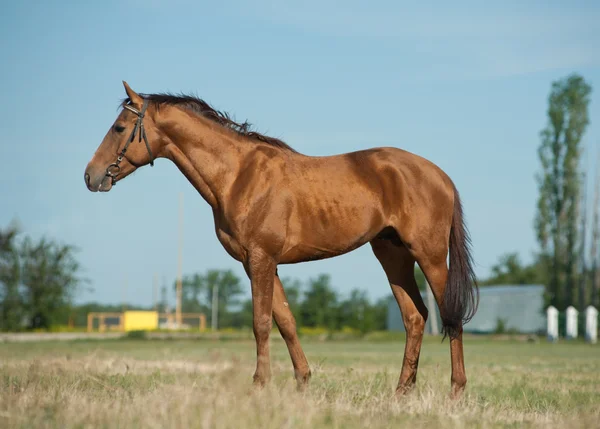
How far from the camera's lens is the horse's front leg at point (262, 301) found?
24.0 ft

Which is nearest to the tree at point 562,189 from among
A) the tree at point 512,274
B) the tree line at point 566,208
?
the tree line at point 566,208

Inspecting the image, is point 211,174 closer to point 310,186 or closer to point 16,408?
point 310,186

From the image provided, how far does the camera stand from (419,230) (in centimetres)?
813

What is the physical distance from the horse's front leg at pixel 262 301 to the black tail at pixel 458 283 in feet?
6.53

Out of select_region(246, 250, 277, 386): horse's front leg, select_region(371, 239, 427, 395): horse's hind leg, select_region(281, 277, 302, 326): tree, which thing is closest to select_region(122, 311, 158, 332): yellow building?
select_region(281, 277, 302, 326): tree

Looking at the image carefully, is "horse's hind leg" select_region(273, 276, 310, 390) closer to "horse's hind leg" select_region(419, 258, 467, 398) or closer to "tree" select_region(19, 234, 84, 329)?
"horse's hind leg" select_region(419, 258, 467, 398)

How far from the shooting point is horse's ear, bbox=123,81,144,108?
Result: 781 cm

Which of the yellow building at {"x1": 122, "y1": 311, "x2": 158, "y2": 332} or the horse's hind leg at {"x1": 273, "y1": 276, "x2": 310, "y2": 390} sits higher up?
the horse's hind leg at {"x1": 273, "y1": 276, "x2": 310, "y2": 390}

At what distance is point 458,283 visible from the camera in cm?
824

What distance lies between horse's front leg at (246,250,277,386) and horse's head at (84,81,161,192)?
162cm

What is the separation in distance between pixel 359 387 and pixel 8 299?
37.0m

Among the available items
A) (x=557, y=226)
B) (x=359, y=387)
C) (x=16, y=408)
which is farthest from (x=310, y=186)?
(x=557, y=226)

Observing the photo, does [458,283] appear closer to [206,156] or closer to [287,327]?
[287,327]

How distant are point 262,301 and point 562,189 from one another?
158 ft
